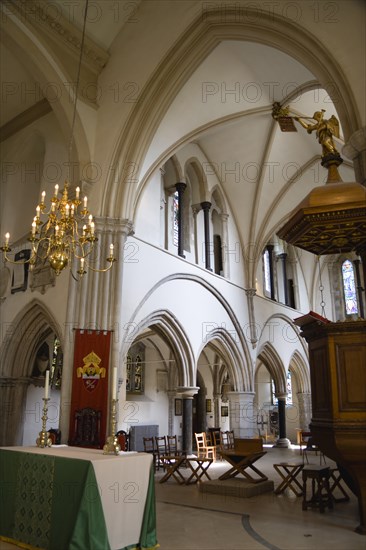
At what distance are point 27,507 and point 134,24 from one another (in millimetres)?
9927

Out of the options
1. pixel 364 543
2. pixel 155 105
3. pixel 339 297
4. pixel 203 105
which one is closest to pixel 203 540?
pixel 364 543

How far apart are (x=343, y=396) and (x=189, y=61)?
25.2ft

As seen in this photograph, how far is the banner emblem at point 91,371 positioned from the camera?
8812 mm

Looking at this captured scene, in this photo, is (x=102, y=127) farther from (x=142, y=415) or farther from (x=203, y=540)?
→ (x=142, y=415)

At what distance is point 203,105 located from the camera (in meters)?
11.1

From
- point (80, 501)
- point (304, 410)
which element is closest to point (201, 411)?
point (304, 410)

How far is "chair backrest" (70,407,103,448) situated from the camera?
333 inches

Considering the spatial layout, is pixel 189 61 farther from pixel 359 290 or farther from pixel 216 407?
pixel 359 290

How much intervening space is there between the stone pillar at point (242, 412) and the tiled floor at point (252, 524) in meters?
6.84

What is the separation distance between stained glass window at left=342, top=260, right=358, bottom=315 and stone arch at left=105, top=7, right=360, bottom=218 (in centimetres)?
1504

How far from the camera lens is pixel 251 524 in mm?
5859

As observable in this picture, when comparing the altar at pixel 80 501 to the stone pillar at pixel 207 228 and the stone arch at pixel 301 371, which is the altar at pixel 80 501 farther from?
the stone arch at pixel 301 371

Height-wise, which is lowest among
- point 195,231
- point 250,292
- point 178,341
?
point 178,341

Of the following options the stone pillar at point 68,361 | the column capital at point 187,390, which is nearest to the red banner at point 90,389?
the stone pillar at point 68,361
